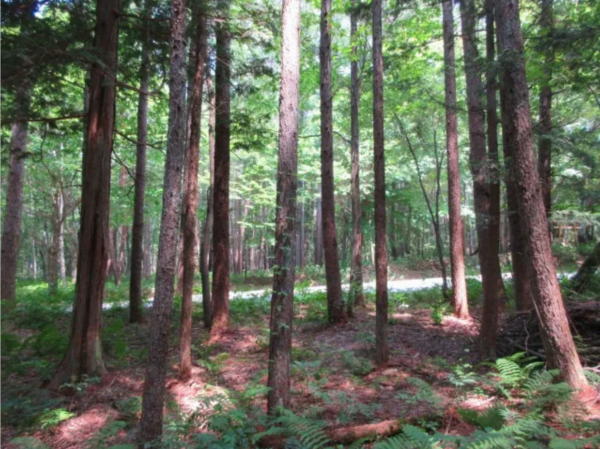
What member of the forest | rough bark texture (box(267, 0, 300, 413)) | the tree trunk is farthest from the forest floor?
the tree trunk

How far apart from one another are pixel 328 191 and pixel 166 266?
6166mm

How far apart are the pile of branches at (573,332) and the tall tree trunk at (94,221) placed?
7731mm

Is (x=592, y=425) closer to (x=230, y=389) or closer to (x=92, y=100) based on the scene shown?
(x=230, y=389)

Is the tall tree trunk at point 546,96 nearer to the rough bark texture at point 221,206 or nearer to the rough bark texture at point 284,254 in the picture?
the rough bark texture at point 284,254

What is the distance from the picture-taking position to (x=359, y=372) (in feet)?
24.4

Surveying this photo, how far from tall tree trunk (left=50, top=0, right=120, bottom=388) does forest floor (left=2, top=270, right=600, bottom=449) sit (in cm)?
56

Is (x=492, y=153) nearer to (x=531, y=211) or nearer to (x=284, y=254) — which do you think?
(x=531, y=211)

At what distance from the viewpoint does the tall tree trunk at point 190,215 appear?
7207 millimetres

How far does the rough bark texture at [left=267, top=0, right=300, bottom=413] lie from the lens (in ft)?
16.6

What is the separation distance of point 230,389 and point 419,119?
12.3 m

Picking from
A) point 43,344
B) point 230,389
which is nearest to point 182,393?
point 230,389

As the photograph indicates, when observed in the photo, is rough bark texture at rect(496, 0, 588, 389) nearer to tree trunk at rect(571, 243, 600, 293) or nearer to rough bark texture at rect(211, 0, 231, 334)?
tree trunk at rect(571, 243, 600, 293)

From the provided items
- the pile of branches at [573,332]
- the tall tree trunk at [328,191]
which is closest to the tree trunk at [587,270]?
the pile of branches at [573,332]

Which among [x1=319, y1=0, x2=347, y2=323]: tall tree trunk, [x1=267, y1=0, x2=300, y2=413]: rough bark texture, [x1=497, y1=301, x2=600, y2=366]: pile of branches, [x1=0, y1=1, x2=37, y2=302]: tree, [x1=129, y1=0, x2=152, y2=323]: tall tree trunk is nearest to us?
[x1=267, y1=0, x2=300, y2=413]: rough bark texture
